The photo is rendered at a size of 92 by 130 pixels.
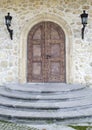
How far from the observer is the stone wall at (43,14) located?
6961 mm

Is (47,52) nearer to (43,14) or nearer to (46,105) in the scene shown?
(43,14)

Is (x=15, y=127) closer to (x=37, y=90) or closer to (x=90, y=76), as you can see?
(x=37, y=90)

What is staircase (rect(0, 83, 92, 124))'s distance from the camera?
4773 millimetres

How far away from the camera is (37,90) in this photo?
5.96 meters

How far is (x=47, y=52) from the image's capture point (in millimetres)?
7168

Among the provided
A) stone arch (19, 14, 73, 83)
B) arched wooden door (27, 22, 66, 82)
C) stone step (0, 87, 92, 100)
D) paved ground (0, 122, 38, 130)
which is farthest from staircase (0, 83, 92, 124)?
arched wooden door (27, 22, 66, 82)

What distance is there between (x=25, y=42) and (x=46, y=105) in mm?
2617

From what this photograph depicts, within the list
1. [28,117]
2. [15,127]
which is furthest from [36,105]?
[15,127]

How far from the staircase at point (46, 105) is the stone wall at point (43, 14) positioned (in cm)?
67

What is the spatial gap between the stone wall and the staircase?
674mm

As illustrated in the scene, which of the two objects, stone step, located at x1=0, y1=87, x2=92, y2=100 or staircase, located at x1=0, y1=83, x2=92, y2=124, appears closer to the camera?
staircase, located at x1=0, y1=83, x2=92, y2=124

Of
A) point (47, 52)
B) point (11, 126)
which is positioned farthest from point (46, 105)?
point (47, 52)

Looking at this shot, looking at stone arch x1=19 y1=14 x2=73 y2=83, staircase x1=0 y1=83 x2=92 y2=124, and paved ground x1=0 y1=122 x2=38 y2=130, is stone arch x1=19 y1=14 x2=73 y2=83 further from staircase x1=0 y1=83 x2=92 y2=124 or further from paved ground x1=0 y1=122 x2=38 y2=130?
paved ground x1=0 y1=122 x2=38 y2=130

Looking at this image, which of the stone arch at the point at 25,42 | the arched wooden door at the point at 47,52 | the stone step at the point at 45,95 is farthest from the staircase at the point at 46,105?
the arched wooden door at the point at 47,52
